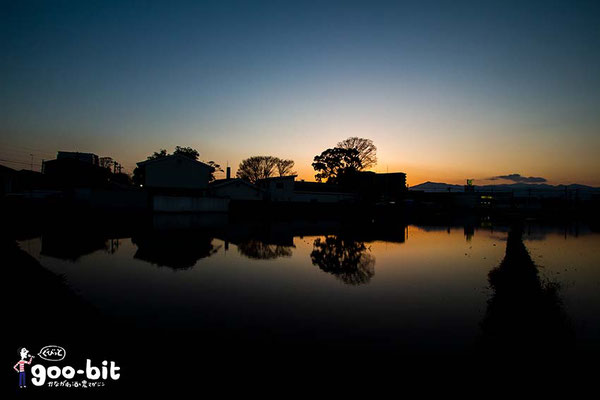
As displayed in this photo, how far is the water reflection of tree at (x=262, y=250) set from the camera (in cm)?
1415

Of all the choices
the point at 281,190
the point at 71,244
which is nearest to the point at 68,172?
the point at 281,190

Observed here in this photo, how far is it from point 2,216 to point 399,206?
172 ft

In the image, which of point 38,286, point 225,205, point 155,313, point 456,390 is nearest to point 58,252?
point 38,286

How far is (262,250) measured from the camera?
51.2ft

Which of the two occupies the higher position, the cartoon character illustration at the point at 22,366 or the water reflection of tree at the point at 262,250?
the cartoon character illustration at the point at 22,366

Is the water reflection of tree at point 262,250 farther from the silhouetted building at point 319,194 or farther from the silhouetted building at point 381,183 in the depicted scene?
the silhouetted building at point 381,183

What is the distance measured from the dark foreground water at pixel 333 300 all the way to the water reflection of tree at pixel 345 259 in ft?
0.24

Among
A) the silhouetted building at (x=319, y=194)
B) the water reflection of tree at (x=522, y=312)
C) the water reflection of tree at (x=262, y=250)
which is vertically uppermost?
the silhouetted building at (x=319, y=194)

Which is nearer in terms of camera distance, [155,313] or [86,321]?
[86,321]

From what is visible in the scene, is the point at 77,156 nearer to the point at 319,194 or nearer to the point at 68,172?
the point at 68,172

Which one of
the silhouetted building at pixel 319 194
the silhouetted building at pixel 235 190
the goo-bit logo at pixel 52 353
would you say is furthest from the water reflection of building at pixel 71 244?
the silhouetted building at pixel 319 194

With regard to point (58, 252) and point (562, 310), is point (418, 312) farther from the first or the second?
point (58, 252)

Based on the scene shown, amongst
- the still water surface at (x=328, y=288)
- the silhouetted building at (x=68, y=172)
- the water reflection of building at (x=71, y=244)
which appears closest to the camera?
the still water surface at (x=328, y=288)

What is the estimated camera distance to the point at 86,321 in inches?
201
